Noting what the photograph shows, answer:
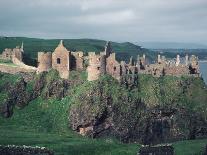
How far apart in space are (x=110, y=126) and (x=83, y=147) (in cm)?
2731

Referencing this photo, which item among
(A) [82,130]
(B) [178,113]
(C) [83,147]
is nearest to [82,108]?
(A) [82,130]

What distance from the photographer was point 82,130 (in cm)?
11300

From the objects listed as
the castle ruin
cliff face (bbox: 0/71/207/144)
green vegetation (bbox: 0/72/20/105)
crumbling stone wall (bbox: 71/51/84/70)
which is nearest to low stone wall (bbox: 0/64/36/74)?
green vegetation (bbox: 0/72/20/105)

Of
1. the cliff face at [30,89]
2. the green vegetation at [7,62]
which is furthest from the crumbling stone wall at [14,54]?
the cliff face at [30,89]

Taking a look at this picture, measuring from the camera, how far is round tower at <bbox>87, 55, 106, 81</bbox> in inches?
4550

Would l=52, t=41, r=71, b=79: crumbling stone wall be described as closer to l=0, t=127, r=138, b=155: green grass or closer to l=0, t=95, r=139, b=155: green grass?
l=0, t=95, r=139, b=155: green grass

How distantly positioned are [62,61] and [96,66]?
31.0 ft

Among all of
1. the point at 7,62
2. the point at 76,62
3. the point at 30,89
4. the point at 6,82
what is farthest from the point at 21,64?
the point at 76,62

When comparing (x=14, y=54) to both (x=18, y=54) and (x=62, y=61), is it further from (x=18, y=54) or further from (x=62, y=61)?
(x=62, y=61)

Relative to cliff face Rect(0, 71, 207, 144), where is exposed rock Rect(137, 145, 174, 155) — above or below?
above

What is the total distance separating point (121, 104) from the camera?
114 metres

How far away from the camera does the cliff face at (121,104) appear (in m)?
113

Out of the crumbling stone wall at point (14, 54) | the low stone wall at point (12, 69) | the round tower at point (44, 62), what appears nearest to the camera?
the round tower at point (44, 62)

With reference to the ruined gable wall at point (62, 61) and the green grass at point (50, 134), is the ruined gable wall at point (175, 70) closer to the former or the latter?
the ruined gable wall at point (62, 61)
